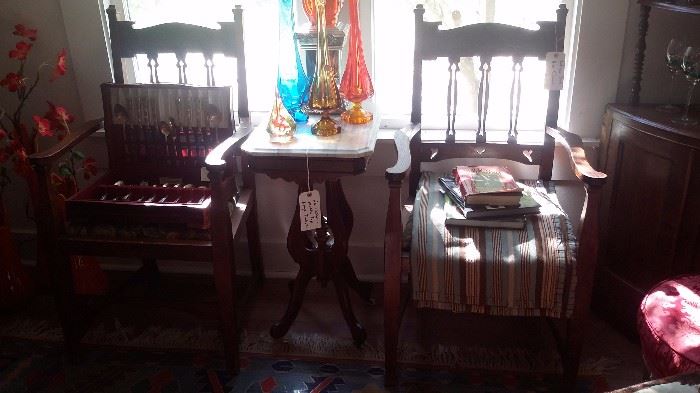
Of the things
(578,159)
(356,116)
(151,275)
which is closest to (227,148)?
(356,116)

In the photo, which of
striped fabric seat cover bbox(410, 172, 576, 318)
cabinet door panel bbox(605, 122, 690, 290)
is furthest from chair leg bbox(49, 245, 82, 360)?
cabinet door panel bbox(605, 122, 690, 290)

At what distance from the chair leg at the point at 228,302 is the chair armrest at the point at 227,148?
253 millimetres

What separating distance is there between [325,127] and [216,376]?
827 mm

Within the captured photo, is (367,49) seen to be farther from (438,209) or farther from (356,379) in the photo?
(356,379)

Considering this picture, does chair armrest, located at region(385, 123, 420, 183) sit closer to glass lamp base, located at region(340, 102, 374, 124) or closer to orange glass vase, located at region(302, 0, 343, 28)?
glass lamp base, located at region(340, 102, 374, 124)

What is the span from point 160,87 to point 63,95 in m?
0.53

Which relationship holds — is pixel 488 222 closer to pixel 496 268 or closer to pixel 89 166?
pixel 496 268

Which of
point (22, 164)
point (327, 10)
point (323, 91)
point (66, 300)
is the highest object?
point (327, 10)

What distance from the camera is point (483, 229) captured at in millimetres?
1668

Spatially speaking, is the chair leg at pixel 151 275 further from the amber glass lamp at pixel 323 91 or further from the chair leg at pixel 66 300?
the amber glass lamp at pixel 323 91

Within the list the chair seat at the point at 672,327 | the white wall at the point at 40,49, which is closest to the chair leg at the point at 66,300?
the white wall at the point at 40,49

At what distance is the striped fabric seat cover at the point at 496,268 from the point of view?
5.17 feet

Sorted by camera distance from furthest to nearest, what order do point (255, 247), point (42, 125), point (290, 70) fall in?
point (255, 247) → point (42, 125) → point (290, 70)

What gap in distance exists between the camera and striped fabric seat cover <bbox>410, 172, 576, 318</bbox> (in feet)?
5.17
